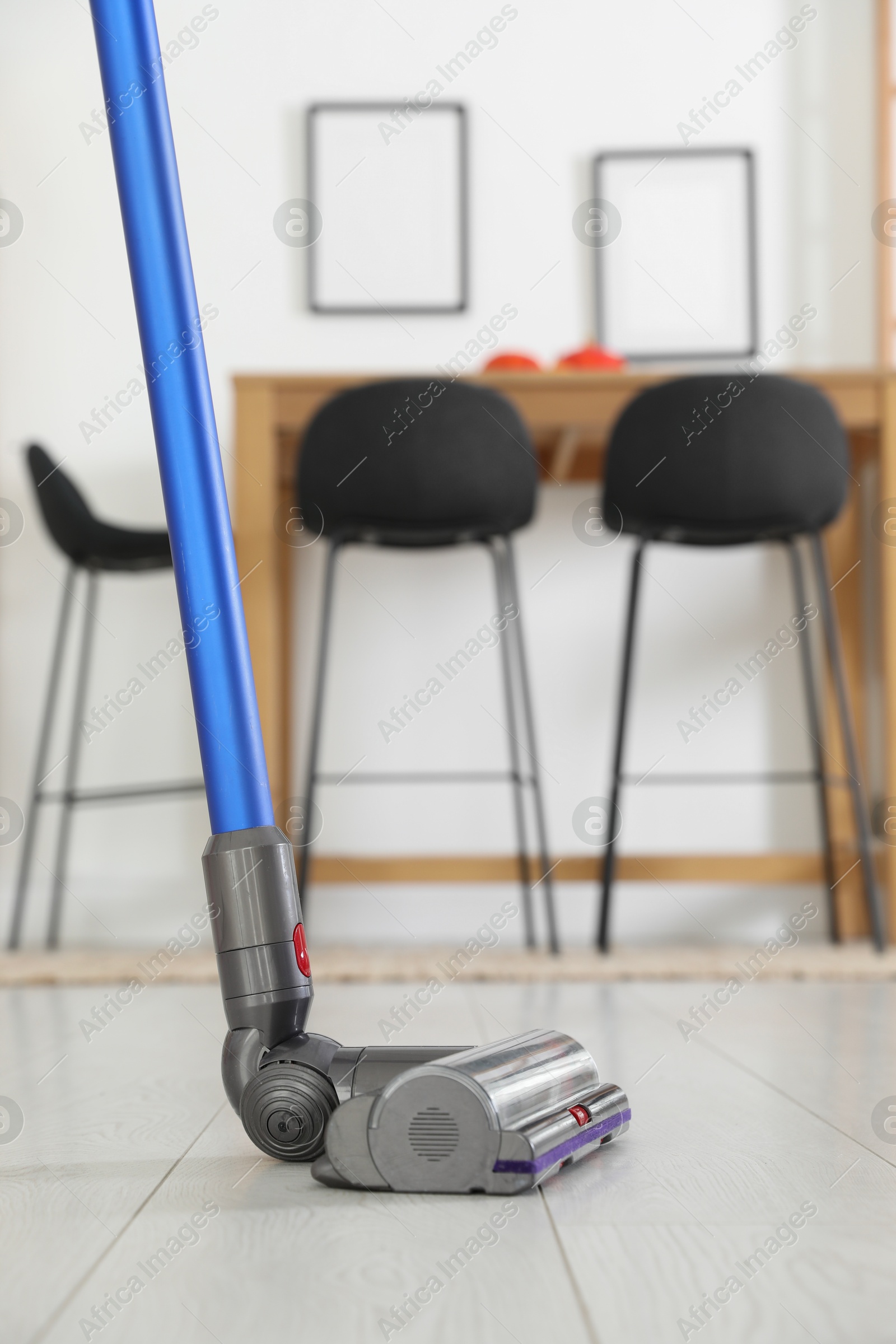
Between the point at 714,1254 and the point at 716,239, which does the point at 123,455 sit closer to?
the point at 716,239

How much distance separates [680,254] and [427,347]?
0.59 meters

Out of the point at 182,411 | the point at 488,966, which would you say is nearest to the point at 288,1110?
the point at 182,411

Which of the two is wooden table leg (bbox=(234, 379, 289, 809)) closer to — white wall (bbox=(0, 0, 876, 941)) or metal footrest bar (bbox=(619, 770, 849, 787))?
white wall (bbox=(0, 0, 876, 941))

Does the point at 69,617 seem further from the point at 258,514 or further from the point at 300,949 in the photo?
the point at 300,949

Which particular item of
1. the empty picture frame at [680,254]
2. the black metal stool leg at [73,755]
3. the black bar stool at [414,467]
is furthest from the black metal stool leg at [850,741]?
the black metal stool leg at [73,755]

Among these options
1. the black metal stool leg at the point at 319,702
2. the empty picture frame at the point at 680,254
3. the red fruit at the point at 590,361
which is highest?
the empty picture frame at the point at 680,254

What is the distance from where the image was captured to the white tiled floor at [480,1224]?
0.44 m

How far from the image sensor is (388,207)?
8.61ft

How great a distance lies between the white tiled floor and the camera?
0.44 metres

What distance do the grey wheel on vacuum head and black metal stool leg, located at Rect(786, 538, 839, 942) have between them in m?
1.61

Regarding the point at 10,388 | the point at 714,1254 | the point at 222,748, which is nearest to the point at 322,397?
the point at 10,388

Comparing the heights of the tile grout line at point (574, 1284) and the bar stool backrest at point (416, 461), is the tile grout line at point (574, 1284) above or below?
below

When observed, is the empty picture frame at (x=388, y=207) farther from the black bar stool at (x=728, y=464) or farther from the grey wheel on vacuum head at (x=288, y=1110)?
the grey wheel on vacuum head at (x=288, y=1110)

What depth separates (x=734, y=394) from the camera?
1.91 m
